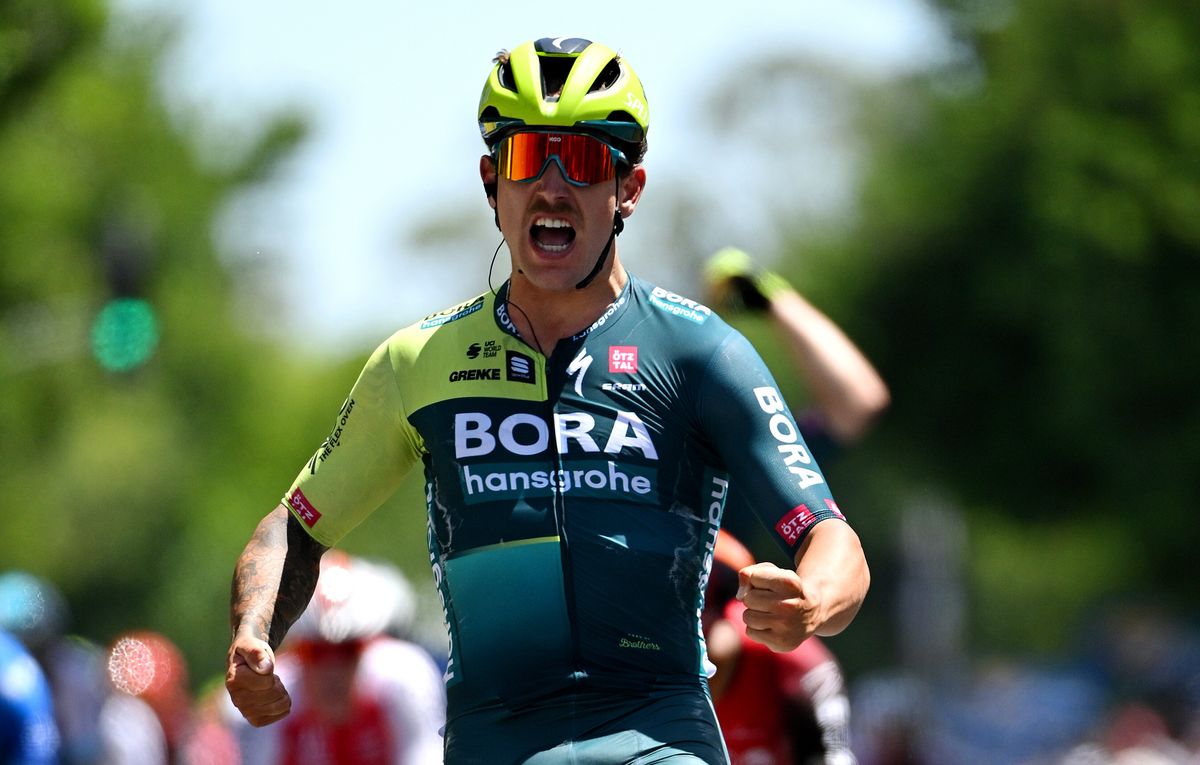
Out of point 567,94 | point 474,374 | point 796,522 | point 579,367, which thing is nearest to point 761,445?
point 796,522

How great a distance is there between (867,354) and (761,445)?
29781 millimetres

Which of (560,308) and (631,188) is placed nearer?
(560,308)

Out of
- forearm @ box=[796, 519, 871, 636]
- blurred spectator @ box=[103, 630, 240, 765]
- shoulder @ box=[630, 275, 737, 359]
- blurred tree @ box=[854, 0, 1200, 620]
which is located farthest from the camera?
blurred tree @ box=[854, 0, 1200, 620]

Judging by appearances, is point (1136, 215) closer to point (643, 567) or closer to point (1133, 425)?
point (1133, 425)

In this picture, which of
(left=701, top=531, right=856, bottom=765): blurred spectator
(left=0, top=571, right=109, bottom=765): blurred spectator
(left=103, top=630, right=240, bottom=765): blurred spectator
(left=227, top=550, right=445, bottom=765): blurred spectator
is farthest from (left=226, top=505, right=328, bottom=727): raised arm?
(left=103, top=630, right=240, bottom=765): blurred spectator

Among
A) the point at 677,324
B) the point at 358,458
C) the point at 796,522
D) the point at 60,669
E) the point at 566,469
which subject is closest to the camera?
the point at 796,522

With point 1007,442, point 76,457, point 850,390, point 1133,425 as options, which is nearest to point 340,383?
point 76,457

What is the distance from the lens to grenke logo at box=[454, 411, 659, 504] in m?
4.71

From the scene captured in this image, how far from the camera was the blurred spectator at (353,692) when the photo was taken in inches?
354

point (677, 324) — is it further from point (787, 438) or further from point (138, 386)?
point (138, 386)

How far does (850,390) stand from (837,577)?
275cm

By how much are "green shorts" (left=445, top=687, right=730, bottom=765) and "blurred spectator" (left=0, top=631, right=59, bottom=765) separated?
4291 mm

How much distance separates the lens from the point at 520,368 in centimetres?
488

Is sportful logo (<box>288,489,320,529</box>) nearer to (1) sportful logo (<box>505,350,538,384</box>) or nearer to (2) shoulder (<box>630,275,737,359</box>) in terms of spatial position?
(1) sportful logo (<box>505,350,538,384</box>)
